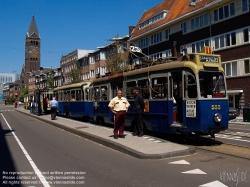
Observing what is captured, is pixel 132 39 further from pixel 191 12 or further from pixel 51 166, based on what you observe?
pixel 51 166

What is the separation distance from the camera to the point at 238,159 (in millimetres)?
8375

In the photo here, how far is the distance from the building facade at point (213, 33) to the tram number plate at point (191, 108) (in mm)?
21543

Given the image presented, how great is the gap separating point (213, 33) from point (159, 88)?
2383 centimetres

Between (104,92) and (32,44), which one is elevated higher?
(32,44)

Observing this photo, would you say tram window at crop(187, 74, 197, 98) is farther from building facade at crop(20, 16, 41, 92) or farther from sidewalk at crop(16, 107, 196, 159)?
building facade at crop(20, 16, 41, 92)

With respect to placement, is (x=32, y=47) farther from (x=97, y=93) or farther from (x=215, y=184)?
(x=215, y=184)

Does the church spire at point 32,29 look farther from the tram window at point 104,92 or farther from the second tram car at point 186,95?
the second tram car at point 186,95

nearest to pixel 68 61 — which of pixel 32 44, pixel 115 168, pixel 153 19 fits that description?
pixel 153 19

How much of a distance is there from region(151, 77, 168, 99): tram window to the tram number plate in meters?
1.28

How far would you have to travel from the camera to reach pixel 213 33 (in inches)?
1312

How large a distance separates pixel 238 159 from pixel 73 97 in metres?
17.4

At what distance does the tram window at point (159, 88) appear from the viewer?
37.8ft

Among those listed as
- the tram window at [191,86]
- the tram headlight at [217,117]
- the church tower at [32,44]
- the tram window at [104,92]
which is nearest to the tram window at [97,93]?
the tram window at [104,92]

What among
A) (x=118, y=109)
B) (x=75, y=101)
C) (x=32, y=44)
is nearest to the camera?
(x=118, y=109)
